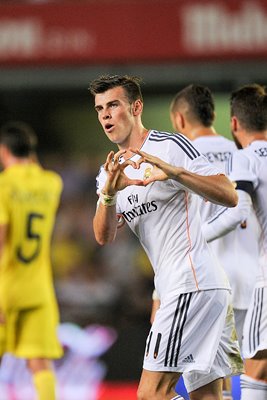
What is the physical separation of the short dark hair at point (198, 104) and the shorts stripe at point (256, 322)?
1.22 metres

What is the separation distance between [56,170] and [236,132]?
22.4ft

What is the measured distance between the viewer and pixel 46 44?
1112 cm

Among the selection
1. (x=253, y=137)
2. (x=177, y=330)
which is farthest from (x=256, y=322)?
(x=253, y=137)

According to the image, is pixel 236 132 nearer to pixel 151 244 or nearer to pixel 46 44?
pixel 151 244

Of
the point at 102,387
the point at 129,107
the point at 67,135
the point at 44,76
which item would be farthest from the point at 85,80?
the point at 129,107

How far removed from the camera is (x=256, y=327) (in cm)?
514

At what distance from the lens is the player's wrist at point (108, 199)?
448 centimetres

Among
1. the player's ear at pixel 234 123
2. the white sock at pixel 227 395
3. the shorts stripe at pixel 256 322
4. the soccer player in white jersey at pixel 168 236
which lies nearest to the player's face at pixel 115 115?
the soccer player in white jersey at pixel 168 236

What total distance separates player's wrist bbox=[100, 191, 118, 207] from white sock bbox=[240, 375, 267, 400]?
128cm

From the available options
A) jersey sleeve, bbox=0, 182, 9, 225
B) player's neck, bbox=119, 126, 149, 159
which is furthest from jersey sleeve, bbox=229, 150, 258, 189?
jersey sleeve, bbox=0, 182, 9, 225

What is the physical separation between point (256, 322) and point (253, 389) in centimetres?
33

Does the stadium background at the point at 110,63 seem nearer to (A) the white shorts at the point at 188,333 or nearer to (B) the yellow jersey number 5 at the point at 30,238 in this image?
(B) the yellow jersey number 5 at the point at 30,238

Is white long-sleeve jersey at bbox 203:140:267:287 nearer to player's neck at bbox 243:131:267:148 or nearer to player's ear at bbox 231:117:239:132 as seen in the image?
player's neck at bbox 243:131:267:148

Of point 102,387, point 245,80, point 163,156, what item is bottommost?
point 102,387
